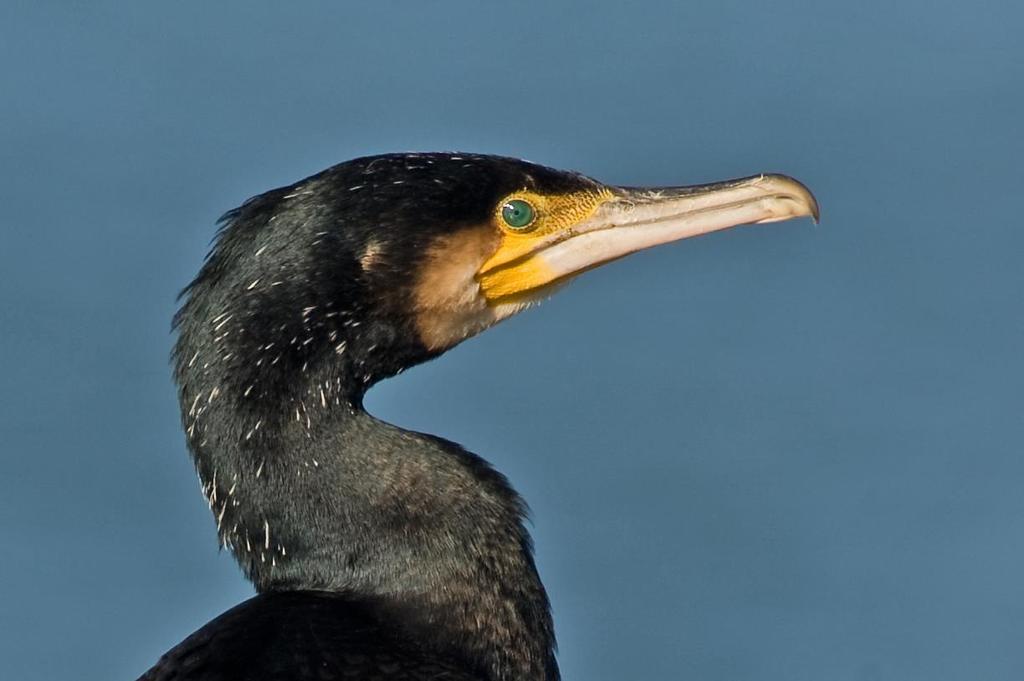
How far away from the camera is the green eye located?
562cm

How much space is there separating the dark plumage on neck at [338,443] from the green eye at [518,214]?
229 mm

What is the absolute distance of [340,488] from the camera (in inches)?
211

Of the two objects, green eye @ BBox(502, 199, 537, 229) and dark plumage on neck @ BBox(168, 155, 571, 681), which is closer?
dark plumage on neck @ BBox(168, 155, 571, 681)

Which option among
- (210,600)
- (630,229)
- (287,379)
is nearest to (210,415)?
(287,379)

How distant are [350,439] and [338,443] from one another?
0.03m

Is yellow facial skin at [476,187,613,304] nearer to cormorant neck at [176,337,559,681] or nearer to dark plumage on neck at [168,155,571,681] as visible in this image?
dark plumage on neck at [168,155,571,681]

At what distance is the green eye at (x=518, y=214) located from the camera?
5625mm

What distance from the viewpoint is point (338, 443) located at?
17.7ft

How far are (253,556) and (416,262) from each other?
74 centimetres

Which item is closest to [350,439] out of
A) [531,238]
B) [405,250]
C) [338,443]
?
[338,443]

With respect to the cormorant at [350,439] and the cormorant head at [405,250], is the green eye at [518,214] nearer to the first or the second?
the cormorant head at [405,250]

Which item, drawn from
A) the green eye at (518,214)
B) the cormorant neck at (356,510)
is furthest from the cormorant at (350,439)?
the green eye at (518,214)

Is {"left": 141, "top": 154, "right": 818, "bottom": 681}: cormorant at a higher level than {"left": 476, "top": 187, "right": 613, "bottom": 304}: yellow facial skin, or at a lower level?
lower

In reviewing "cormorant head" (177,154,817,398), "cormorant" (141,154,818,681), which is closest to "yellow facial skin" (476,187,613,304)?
"cormorant head" (177,154,817,398)
